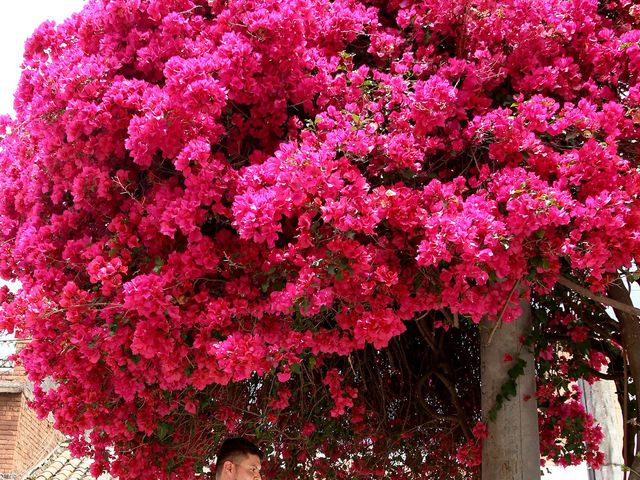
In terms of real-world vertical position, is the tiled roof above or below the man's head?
above

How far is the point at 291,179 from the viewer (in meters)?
3.40

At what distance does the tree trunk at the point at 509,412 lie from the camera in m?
4.57

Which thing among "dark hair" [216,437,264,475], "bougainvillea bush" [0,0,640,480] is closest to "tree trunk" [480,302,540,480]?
"bougainvillea bush" [0,0,640,480]

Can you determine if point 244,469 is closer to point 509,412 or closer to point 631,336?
point 509,412

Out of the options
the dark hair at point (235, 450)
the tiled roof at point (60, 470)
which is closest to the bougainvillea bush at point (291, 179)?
the dark hair at point (235, 450)

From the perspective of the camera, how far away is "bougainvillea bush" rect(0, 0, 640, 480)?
3.47 metres

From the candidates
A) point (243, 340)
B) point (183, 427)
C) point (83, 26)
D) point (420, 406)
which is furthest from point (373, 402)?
point (83, 26)

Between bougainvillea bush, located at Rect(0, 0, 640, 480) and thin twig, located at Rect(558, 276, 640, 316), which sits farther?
thin twig, located at Rect(558, 276, 640, 316)

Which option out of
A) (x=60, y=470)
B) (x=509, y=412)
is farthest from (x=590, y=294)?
(x=60, y=470)

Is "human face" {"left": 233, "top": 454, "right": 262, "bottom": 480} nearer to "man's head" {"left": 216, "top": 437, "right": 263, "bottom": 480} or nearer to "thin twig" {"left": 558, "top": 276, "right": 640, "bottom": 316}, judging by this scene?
"man's head" {"left": 216, "top": 437, "right": 263, "bottom": 480}

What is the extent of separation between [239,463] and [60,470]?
8666 mm

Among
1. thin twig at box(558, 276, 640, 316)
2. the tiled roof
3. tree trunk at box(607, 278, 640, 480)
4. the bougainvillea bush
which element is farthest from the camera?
the tiled roof

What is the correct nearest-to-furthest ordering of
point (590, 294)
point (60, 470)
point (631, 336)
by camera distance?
point (590, 294), point (631, 336), point (60, 470)

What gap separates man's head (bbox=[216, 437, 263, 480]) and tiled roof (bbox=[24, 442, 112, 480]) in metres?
7.52
